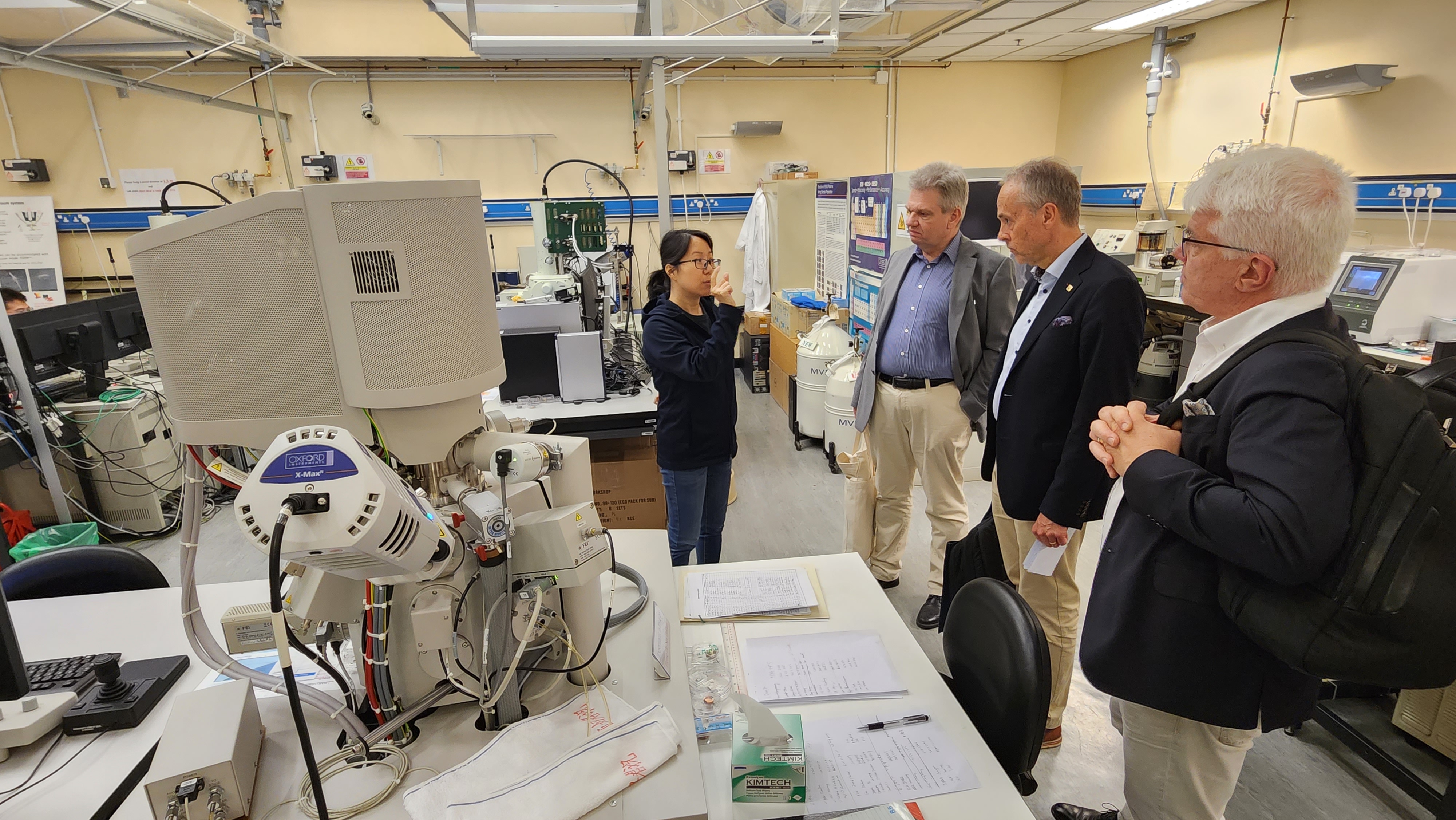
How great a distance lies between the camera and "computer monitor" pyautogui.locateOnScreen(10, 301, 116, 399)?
3096 millimetres

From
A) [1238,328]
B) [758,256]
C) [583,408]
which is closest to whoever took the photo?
[1238,328]

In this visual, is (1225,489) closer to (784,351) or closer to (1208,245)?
(1208,245)

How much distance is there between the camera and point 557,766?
1.00 metres

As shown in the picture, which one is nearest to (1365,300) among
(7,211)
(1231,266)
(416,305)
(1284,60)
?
(1284,60)

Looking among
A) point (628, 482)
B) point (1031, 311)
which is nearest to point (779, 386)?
point (628, 482)

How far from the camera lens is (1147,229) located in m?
4.64

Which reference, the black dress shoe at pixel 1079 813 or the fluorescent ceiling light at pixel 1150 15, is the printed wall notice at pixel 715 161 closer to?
the fluorescent ceiling light at pixel 1150 15

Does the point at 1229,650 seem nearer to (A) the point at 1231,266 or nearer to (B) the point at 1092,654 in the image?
(B) the point at 1092,654

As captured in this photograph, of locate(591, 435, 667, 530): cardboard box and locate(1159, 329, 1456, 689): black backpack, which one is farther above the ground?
locate(1159, 329, 1456, 689): black backpack

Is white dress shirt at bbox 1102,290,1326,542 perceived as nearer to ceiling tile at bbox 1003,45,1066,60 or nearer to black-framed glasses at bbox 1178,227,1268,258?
black-framed glasses at bbox 1178,227,1268,258

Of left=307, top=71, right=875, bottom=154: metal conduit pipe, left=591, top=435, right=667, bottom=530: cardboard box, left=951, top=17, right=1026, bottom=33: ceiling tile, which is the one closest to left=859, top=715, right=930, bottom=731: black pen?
left=591, top=435, right=667, bottom=530: cardboard box

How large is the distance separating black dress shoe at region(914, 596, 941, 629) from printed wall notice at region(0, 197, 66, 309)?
7.10 metres

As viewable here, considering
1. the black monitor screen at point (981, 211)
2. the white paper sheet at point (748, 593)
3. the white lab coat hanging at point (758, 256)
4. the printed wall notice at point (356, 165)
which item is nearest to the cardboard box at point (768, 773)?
the white paper sheet at point (748, 593)

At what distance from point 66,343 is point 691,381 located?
3.25 m
